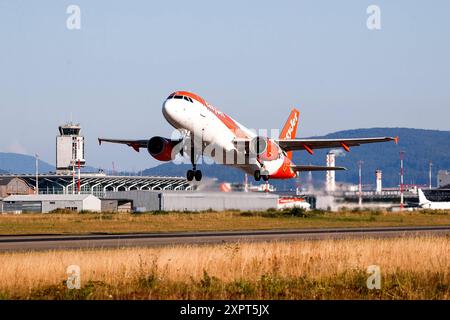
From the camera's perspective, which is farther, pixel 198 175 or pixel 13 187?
pixel 13 187

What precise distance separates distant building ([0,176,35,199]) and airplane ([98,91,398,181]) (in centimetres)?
11005

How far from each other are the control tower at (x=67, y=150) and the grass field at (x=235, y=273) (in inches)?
6195

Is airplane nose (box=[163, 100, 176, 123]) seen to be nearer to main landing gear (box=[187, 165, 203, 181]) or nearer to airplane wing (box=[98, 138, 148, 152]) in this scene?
main landing gear (box=[187, 165, 203, 181])

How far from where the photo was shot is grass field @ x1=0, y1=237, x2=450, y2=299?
2262 centimetres

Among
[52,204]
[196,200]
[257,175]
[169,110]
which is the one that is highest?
[169,110]

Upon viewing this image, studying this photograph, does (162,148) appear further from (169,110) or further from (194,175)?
(169,110)

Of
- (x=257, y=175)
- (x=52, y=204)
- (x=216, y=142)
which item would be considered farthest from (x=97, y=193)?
(x=216, y=142)

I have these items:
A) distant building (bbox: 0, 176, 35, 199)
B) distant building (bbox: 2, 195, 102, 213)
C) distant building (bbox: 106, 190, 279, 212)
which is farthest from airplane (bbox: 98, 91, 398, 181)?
distant building (bbox: 0, 176, 35, 199)

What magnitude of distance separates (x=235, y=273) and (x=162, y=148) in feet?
86.9

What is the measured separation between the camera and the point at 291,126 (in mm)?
76625

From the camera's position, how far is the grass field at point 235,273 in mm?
22625

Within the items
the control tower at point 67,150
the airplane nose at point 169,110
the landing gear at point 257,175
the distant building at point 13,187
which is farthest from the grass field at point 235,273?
the control tower at point 67,150
